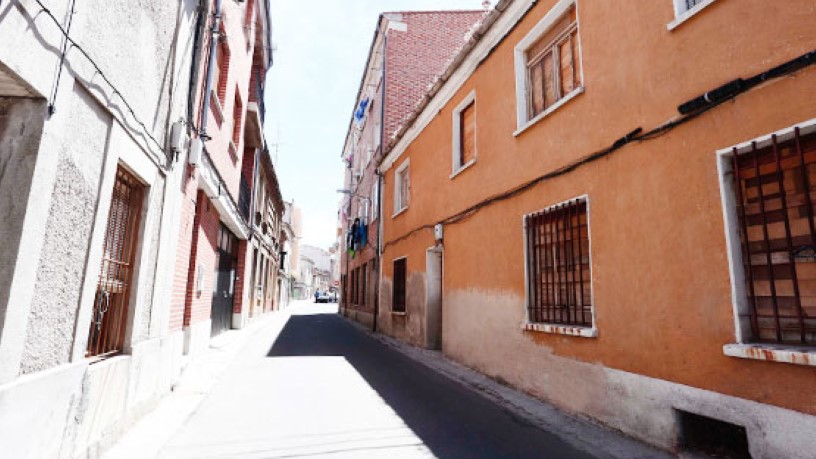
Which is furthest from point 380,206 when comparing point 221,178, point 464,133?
point 221,178

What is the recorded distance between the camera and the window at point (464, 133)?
843 centimetres

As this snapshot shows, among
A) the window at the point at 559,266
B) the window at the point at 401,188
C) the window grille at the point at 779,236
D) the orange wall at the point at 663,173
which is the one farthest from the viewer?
the window at the point at 401,188

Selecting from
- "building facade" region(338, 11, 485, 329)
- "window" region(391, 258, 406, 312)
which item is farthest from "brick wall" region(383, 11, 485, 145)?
"window" region(391, 258, 406, 312)

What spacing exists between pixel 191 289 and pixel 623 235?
23.6ft

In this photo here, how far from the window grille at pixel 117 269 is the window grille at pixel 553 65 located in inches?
209

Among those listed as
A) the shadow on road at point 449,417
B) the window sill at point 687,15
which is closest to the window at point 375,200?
the shadow on road at point 449,417

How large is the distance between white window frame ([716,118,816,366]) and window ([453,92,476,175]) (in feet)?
16.4

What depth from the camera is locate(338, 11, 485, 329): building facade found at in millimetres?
16359

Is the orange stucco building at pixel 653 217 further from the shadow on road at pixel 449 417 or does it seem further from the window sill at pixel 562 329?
the shadow on road at pixel 449 417

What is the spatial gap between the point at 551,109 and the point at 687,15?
197 cm

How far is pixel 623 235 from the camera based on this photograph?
4441 millimetres

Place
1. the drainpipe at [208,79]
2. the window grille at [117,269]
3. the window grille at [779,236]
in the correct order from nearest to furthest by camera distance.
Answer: the window grille at [779,236]
the window grille at [117,269]
the drainpipe at [208,79]

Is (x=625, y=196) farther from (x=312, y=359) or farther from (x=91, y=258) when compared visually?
(x=312, y=359)

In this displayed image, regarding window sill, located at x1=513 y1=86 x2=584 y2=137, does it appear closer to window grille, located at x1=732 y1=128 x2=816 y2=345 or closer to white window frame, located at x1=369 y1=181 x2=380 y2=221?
window grille, located at x1=732 y1=128 x2=816 y2=345
